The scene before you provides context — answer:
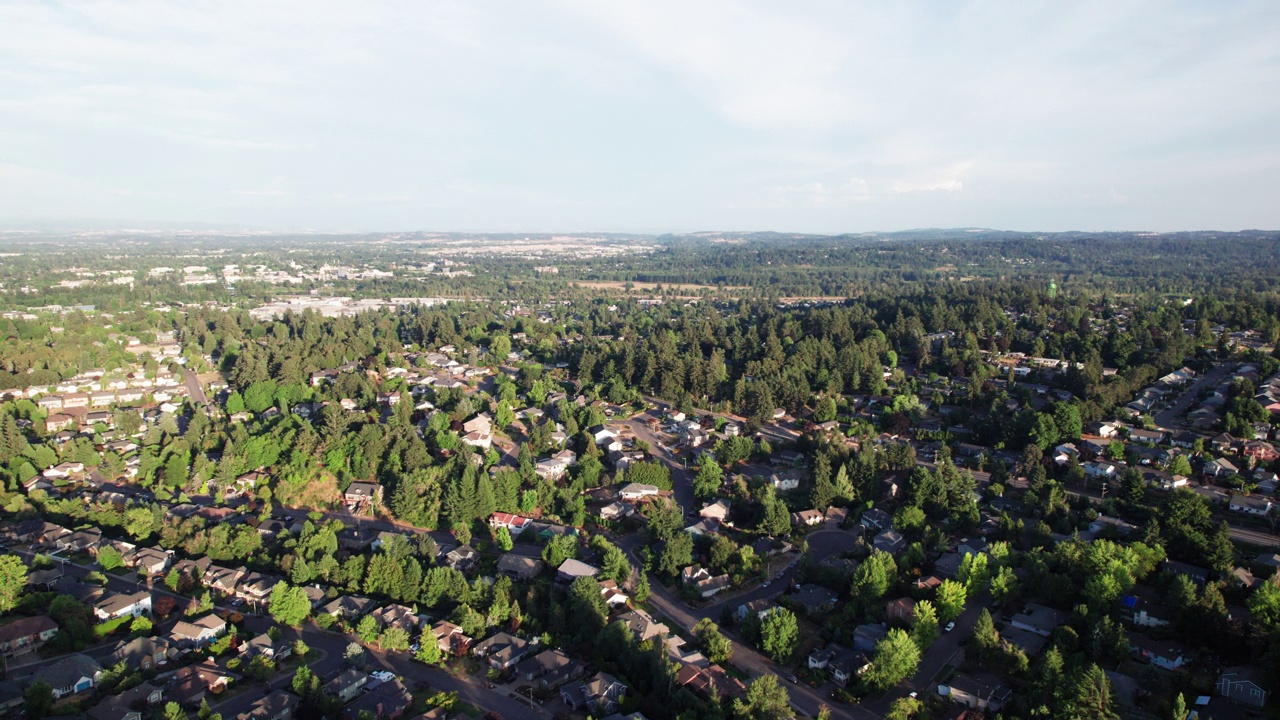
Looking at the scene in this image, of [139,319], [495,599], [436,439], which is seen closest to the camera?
[495,599]

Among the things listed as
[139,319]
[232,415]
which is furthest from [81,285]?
[232,415]

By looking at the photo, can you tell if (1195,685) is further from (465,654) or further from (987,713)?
(465,654)

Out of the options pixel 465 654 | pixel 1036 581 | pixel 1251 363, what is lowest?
pixel 465 654

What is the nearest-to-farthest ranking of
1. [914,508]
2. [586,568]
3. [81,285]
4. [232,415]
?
[586,568] → [914,508] → [232,415] → [81,285]

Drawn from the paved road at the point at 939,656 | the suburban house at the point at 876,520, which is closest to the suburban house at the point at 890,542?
the suburban house at the point at 876,520

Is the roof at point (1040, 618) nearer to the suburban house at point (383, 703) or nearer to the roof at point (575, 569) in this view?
the roof at point (575, 569)

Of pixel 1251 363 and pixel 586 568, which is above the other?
pixel 1251 363

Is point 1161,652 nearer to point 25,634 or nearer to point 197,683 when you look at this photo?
point 197,683
